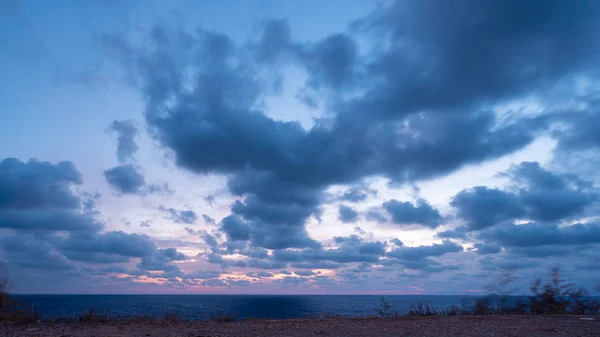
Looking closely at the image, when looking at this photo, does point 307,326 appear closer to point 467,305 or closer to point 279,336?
point 279,336

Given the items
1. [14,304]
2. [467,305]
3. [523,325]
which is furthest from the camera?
[467,305]

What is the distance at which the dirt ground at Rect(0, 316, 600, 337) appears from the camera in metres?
12.0

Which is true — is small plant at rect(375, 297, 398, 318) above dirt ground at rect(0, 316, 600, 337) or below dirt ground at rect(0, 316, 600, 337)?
above

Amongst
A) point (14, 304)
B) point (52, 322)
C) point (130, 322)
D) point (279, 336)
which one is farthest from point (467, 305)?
point (14, 304)

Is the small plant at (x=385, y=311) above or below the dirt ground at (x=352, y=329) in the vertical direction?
above

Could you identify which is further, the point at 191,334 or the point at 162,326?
the point at 162,326

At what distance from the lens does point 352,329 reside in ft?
45.6

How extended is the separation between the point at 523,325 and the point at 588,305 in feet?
20.9

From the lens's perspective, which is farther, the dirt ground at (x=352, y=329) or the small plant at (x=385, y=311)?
the small plant at (x=385, y=311)

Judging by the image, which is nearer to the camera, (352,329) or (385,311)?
(352,329)

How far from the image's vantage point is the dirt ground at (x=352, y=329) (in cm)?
1200

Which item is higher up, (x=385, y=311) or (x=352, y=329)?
(x=385, y=311)

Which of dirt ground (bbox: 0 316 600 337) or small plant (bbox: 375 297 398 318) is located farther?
small plant (bbox: 375 297 398 318)

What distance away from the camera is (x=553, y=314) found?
17.0m
